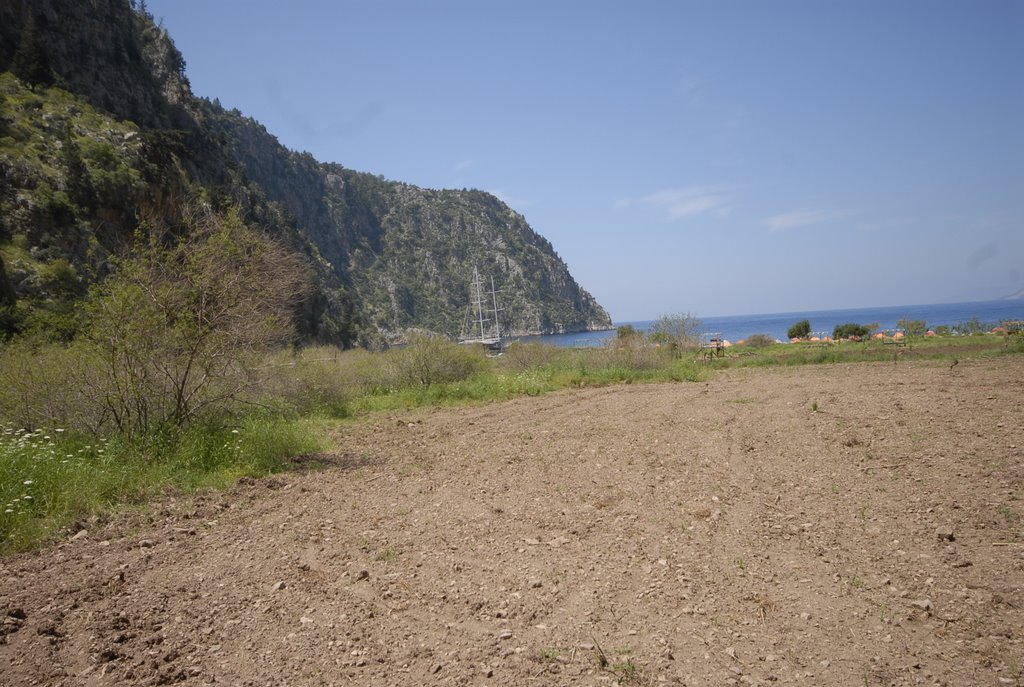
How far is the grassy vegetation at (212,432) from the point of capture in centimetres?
659

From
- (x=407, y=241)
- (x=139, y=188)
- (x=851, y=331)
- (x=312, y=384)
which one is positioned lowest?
(x=851, y=331)

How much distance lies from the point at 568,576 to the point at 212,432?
23.2 ft

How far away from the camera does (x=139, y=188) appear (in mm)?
28094

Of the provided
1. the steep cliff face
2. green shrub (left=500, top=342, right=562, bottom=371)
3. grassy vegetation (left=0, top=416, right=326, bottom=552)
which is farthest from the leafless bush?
the steep cliff face

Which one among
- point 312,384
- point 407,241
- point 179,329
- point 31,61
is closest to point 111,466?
point 179,329

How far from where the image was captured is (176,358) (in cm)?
927

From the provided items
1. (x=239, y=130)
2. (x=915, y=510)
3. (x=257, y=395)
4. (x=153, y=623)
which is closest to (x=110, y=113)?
(x=257, y=395)

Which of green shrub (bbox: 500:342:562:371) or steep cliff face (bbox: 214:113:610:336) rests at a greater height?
steep cliff face (bbox: 214:113:610:336)

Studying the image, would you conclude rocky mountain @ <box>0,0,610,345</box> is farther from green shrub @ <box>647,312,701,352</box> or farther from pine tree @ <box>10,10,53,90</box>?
green shrub @ <box>647,312,701,352</box>

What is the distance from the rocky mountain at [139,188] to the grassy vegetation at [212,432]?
1957 mm

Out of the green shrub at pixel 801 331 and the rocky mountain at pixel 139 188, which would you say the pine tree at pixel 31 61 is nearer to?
the rocky mountain at pixel 139 188

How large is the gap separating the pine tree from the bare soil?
34.1m

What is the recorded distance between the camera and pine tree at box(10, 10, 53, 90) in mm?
30812

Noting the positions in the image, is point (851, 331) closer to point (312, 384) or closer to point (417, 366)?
point (417, 366)
